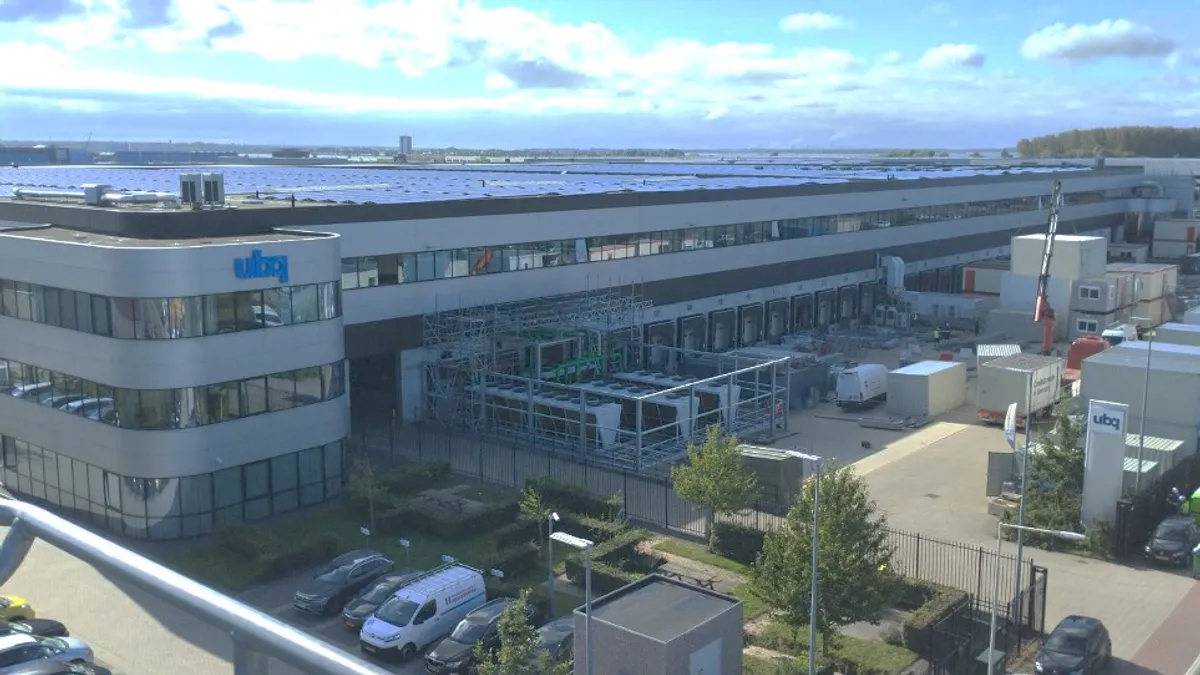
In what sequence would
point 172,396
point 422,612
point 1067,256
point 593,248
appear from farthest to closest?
point 1067,256 → point 593,248 → point 172,396 → point 422,612

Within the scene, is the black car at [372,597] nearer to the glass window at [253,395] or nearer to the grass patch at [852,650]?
the grass patch at [852,650]

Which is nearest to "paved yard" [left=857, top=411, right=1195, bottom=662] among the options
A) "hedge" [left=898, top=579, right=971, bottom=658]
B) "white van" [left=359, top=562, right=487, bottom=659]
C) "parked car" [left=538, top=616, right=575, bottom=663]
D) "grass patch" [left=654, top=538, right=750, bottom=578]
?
"hedge" [left=898, top=579, right=971, bottom=658]

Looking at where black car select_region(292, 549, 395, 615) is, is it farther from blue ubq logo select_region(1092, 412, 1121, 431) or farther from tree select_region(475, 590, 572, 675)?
blue ubq logo select_region(1092, 412, 1121, 431)

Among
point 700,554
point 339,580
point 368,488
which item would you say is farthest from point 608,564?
point 368,488

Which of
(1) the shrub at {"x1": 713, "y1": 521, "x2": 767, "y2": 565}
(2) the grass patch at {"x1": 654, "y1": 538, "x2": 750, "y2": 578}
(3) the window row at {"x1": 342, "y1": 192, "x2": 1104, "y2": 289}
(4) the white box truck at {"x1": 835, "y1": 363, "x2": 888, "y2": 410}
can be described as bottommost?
(2) the grass patch at {"x1": 654, "y1": 538, "x2": 750, "y2": 578}

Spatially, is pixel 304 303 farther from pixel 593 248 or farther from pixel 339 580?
pixel 593 248

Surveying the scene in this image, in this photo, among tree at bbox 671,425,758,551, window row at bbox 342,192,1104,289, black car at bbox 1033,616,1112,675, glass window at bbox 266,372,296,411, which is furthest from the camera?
window row at bbox 342,192,1104,289
